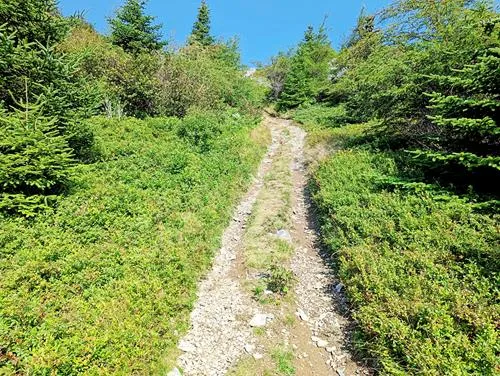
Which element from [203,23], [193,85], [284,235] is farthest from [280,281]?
[203,23]

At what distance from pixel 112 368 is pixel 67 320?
4.58 feet

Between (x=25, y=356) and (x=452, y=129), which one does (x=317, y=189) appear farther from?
(x=25, y=356)

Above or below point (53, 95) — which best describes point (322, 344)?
below

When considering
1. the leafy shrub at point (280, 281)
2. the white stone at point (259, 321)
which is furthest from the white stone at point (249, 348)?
the leafy shrub at point (280, 281)

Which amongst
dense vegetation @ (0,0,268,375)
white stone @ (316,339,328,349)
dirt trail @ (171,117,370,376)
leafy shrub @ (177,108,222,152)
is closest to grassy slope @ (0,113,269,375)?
dense vegetation @ (0,0,268,375)

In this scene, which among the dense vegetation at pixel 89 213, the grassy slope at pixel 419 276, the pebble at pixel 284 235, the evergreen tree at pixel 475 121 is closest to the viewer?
the grassy slope at pixel 419 276

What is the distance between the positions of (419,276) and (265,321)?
3624 mm

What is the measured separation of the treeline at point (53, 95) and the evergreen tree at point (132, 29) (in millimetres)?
2138

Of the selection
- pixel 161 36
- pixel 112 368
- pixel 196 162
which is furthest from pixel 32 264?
pixel 161 36

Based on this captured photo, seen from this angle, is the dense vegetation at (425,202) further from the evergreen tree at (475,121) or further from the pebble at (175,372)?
the pebble at (175,372)

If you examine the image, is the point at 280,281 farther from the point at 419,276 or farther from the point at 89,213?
the point at 89,213

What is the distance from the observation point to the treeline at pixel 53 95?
8.16m

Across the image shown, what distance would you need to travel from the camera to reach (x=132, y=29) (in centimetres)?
2325

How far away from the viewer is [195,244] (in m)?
9.22
